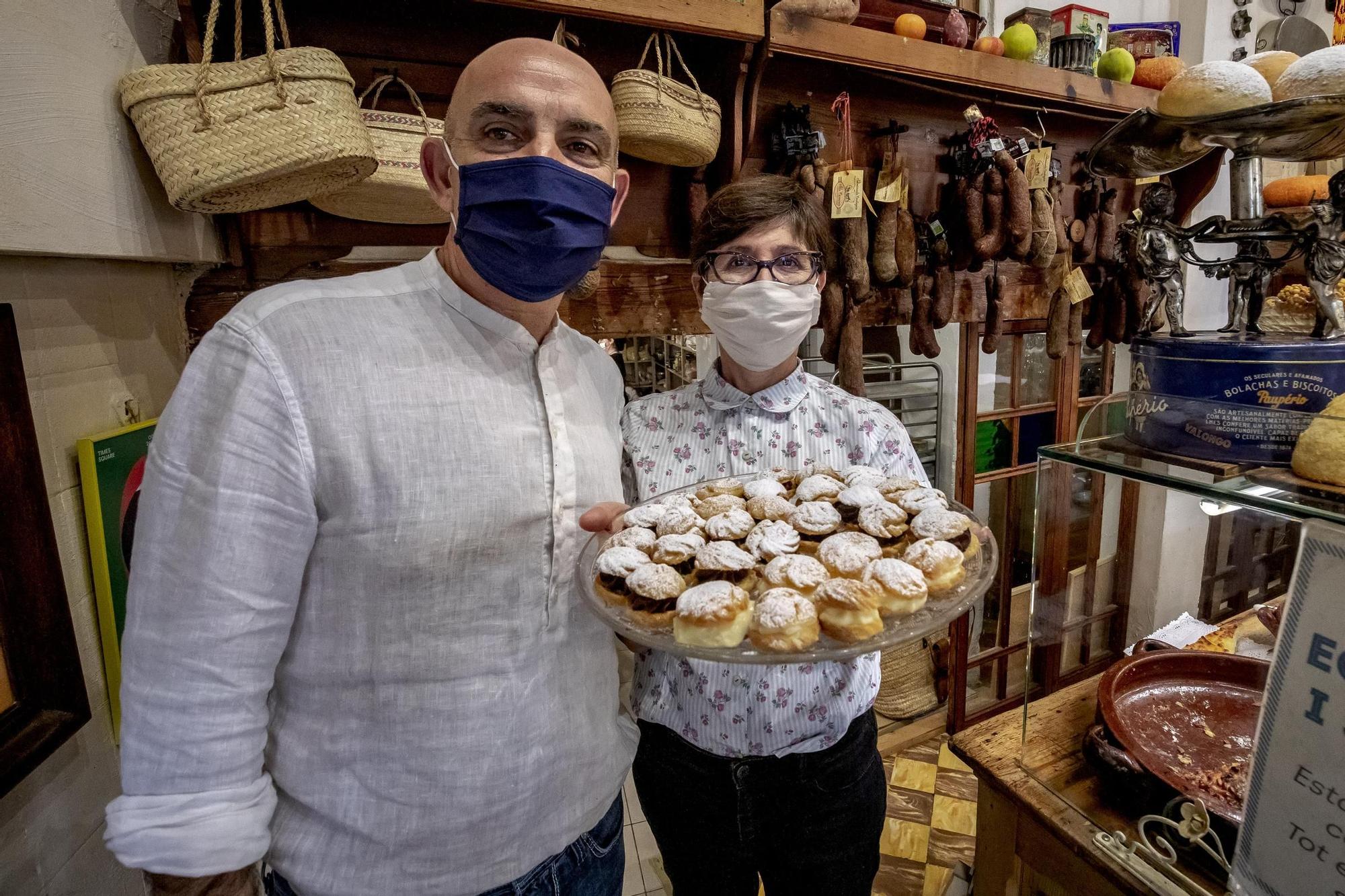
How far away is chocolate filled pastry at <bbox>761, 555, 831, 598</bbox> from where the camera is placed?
1.11m

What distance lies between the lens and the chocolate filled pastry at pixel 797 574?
111cm

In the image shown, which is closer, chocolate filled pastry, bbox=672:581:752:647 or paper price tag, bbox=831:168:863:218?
chocolate filled pastry, bbox=672:581:752:647

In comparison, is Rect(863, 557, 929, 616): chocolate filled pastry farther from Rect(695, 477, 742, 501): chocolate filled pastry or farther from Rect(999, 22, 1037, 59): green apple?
Rect(999, 22, 1037, 59): green apple

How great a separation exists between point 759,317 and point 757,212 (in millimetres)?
242

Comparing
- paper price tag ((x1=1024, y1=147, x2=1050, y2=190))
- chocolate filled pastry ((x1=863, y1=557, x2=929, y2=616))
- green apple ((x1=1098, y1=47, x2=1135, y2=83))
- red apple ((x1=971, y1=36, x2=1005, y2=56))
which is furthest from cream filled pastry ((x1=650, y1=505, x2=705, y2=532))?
green apple ((x1=1098, y1=47, x2=1135, y2=83))

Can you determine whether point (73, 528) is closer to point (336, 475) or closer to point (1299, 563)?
point (336, 475)

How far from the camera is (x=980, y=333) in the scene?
3.16 meters

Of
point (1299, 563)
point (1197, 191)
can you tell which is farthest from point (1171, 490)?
point (1197, 191)

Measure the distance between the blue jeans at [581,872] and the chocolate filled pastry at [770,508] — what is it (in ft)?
2.25

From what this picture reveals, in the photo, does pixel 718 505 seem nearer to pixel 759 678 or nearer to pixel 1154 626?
pixel 759 678

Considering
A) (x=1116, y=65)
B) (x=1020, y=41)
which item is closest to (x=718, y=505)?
(x=1020, y=41)

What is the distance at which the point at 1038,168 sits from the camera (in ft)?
8.66

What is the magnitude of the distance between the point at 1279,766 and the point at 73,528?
83.4 inches

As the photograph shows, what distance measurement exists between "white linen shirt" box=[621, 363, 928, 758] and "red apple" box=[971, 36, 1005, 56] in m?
1.84
